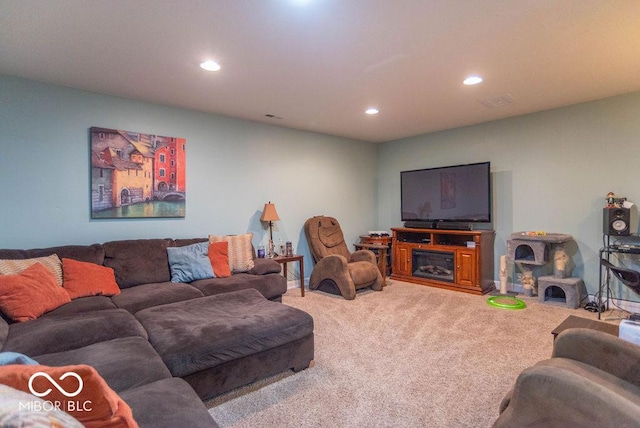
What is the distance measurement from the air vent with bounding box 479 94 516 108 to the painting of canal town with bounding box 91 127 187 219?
139 inches

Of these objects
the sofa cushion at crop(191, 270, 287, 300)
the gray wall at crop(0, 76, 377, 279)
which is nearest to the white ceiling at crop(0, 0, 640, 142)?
the gray wall at crop(0, 76, 377, 279)

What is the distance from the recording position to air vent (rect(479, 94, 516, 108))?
11.9 feet

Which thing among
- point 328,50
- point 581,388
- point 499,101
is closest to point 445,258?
point 499,101

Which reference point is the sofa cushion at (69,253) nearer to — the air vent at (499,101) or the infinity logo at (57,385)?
the infinity logo at (57,385)

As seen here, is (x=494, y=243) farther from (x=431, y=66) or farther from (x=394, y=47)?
(x=394, y=47)

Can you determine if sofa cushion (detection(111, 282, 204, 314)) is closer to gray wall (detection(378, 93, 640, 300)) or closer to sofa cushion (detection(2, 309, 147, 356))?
sofa cushion (detection(2, 309, 147, 356))

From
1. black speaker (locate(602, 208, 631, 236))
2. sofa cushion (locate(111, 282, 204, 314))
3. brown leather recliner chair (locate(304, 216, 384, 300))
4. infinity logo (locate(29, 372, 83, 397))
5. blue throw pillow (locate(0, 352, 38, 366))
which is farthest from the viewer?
brown leather recliner chair (locate(304, 216, 384, 300))

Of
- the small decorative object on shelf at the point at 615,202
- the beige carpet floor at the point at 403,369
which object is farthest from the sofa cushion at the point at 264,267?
the small decorative object on shelf at the point at 615,202

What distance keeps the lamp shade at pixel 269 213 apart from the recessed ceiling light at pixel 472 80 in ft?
8.75

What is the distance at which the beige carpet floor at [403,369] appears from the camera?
1860 mm

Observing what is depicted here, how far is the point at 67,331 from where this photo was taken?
190 cm

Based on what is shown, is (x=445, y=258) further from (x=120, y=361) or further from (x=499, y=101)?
(x=120, y=361)

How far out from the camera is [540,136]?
4234mm

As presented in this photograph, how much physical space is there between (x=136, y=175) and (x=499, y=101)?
13.5ft
